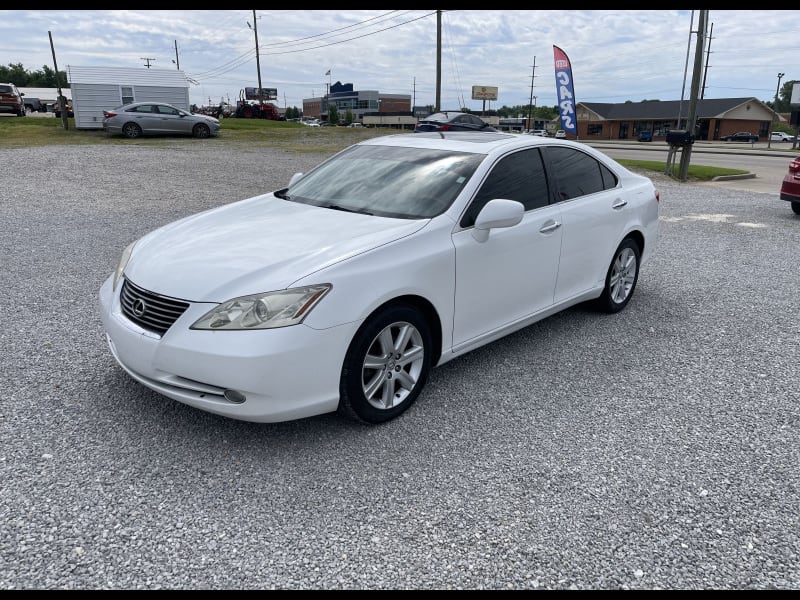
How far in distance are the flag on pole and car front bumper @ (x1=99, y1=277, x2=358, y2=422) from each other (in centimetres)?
1686

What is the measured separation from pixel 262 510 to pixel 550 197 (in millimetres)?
3120

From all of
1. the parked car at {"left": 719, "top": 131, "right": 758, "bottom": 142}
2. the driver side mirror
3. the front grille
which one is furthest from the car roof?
the parked car at {"left": 719, "top": 131, "right": 758, "bottom": 142}

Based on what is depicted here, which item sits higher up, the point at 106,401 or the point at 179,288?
the point at 179,288

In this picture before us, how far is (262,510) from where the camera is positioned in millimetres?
2867

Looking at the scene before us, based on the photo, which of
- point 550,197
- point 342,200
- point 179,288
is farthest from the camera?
point 550,197

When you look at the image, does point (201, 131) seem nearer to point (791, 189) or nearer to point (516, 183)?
point (791, 189)

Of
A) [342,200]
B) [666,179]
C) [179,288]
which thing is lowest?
[666,179]

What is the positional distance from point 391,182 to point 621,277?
2.60m

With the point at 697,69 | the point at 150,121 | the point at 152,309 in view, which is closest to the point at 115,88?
the point at 150,121

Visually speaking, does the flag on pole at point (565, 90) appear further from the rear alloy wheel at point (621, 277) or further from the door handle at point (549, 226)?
the door handle at point (549, 226)

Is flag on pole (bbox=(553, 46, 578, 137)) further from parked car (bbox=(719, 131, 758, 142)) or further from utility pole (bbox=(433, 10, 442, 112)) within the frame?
parked car (bbox=(719, 131, 758, 142))
